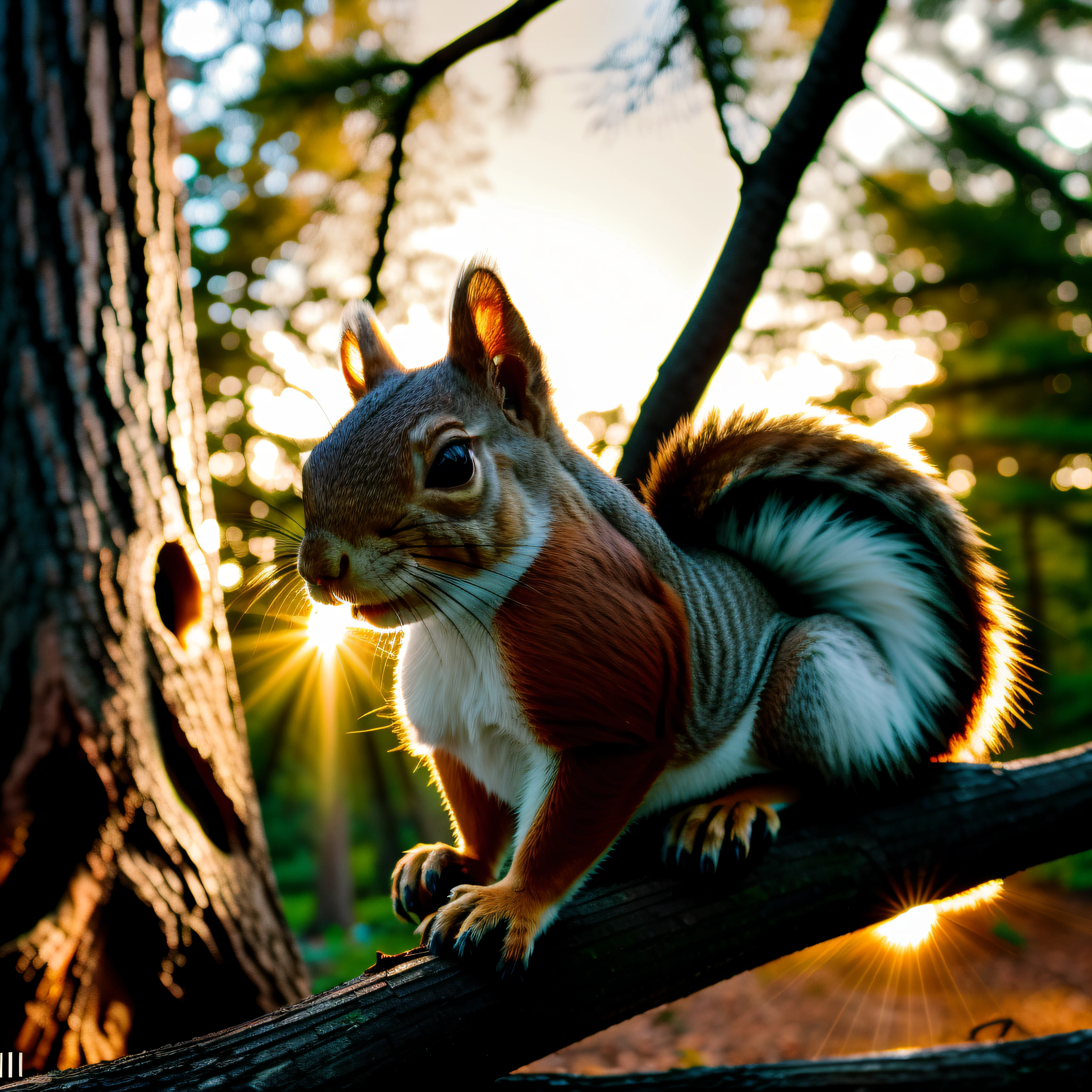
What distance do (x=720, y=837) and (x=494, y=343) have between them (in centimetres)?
83

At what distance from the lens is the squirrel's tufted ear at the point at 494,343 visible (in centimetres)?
109

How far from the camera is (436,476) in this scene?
0.97m

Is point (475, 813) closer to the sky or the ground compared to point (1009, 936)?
closer to the sky

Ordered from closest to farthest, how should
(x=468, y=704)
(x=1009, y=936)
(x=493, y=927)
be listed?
(x=493, y=927) → (x=468, y=704) → (x=1009, y=936)

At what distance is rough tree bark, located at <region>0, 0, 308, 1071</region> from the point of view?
137cm

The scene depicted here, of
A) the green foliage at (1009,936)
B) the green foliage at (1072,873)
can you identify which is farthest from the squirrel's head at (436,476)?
the green foliage at (1072,873)

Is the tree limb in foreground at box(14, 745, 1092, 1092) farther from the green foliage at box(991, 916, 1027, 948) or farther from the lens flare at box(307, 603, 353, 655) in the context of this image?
the green foliage at box(991, 916, 1027, 948)

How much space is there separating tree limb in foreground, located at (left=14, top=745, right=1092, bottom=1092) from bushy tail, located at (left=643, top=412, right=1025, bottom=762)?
13 cm

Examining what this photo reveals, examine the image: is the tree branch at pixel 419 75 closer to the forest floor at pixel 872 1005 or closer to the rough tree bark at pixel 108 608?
the rough tree bark at pixel 108 608

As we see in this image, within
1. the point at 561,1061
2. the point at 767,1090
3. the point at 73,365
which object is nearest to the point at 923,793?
the point at 767,1090

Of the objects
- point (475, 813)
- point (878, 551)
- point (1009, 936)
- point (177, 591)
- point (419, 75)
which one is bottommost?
point (1009, 936)

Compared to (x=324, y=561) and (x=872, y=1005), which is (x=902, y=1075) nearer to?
(x=324, y=561)

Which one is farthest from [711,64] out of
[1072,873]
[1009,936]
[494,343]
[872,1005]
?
[1072,873]

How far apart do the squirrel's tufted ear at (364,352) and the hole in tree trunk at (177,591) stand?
685 mm
